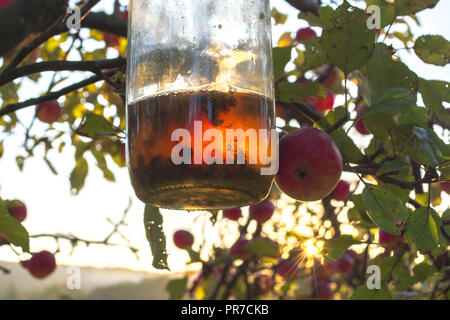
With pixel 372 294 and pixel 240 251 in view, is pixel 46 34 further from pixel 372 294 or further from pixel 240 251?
pixel 240 251

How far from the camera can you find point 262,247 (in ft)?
5.25

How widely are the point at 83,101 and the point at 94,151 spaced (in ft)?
1.20

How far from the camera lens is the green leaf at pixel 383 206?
0.71 m

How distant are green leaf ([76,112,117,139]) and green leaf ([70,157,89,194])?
0.45 m

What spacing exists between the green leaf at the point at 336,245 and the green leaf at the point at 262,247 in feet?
1.70

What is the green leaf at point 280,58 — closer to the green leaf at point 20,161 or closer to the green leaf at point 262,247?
the green leaf at point 262,247

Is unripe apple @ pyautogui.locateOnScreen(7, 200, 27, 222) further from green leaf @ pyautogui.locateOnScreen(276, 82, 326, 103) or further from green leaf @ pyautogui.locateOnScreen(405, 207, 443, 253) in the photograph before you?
green leaf @ pyautogui.locateOnScreen(405, 207, 443, 253)

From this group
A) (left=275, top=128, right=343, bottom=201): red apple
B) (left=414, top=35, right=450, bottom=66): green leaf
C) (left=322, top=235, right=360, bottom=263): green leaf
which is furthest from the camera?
(left=322, top=235, right=360, bottom=263): green leaf

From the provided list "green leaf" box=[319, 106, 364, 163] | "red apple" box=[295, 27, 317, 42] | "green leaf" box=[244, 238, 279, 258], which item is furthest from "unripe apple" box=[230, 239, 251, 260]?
"green leaf" box=[319, 106, 364, 163]

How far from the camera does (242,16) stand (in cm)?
68

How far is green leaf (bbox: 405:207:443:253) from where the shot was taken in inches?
28.2

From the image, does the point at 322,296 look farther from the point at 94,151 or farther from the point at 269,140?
the point at 269,140

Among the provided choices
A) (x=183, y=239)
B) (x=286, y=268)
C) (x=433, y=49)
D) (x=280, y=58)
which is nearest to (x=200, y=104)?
(x=280, y=58)
